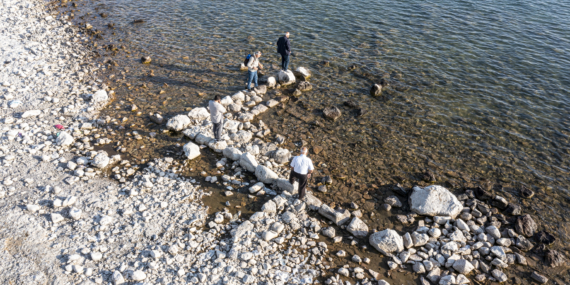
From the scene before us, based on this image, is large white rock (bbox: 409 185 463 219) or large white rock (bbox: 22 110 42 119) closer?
large white rock (bbox: 409 185 463 219)

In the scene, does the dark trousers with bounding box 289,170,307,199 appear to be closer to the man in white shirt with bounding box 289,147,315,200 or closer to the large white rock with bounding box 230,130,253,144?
the man in white shirt with bounding box 289,147,315,200

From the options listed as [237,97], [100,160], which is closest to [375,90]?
[237,97]

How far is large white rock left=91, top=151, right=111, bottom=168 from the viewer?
14164 mm

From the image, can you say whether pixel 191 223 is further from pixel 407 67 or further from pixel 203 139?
pixel 407 67

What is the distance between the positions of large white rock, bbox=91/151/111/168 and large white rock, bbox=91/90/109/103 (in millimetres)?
5325

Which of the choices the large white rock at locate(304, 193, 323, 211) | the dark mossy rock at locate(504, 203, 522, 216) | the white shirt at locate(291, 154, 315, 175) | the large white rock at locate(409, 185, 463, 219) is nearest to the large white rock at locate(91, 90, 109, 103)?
the white shirt at locate(291, 154, 315, 175)

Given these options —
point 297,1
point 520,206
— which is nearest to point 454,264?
point 520,206

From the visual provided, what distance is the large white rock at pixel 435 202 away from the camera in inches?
519

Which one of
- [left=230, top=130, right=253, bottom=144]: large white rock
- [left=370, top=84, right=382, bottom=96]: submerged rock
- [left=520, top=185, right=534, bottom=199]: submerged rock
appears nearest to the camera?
[left=520, top=185, right=534, bottom=199]: submerged rock

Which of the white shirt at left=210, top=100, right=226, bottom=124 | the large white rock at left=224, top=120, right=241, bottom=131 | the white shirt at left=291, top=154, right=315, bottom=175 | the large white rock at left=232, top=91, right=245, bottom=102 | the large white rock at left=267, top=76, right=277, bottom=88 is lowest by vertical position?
the large white rock at left=224, top=120, right=241, bottom=131

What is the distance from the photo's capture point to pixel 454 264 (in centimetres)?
Result: 1136

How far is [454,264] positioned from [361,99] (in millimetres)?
11697

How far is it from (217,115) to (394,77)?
1327cm

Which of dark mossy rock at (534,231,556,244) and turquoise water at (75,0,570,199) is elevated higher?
turquoise water at (75,0,570,199)
